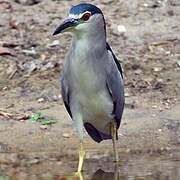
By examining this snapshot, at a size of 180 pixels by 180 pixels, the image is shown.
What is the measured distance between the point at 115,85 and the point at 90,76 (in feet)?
1.22

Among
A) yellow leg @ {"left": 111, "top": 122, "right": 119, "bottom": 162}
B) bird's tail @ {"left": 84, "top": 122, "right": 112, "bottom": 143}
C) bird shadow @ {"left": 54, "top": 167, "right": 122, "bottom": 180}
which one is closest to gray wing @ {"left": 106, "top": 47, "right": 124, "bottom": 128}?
yellow leg @ {"left": 111, "top": 122, "right": 119, "bottom": 162}

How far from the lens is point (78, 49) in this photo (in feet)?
23.6

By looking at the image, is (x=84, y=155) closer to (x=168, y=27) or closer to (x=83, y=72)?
(x=83, y=72)

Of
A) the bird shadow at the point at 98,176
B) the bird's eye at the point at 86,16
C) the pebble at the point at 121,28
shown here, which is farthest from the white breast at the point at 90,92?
the pebble at the point at 121,28

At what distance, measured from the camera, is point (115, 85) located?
7.66m

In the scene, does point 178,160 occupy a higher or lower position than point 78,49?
lower

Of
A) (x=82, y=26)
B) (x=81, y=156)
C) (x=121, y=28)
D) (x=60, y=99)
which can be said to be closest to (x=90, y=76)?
(x=82, y=26)

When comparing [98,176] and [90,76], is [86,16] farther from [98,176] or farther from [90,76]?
[98,176]

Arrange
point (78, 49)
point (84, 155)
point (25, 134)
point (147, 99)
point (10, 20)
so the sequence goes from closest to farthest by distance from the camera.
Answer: point (78, 49), point (84, 155), point (25, 134), point (147, 99), point (10, 20)

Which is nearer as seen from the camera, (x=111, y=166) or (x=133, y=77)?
(x=111, y=166)

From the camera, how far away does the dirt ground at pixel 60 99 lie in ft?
26.1

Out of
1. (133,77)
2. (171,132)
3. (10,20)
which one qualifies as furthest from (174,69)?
(10,20)

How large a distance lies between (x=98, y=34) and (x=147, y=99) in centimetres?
223

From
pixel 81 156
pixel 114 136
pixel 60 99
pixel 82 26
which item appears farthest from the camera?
pixel 60 99
